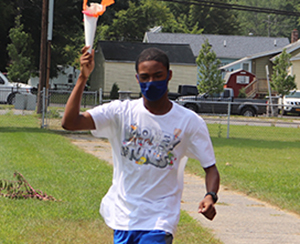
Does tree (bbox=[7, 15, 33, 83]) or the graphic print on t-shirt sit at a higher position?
tree (bbox=[7, 15, 33, 83])

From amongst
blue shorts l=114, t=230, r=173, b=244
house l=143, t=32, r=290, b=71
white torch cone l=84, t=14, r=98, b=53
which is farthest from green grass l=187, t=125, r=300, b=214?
house l=143, t=32, r=290, b=71

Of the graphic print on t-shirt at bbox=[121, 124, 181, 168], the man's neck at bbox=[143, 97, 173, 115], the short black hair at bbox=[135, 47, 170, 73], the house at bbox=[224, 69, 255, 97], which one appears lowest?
the graphic print on t-shirt at bbox=[121, 124, 181, 168]

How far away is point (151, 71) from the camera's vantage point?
329cm

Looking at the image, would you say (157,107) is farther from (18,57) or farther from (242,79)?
(242,79)

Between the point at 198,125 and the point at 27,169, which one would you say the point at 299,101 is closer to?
the point at 27,169

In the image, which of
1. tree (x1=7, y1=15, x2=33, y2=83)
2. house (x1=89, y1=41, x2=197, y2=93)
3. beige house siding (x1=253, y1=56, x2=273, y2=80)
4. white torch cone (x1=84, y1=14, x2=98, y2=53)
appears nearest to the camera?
white torch cone (x1=84, y1=14, x2=98, y2=53)

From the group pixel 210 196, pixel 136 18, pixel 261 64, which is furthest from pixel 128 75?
pixel 210 196

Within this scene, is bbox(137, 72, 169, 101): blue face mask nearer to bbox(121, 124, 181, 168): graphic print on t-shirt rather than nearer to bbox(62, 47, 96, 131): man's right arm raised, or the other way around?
bbox(121, 124, 181, 168): graphic print on t-shirt

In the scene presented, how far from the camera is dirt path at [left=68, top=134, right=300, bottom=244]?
19.7ft

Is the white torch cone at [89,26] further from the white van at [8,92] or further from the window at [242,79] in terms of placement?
the window at [242,79]

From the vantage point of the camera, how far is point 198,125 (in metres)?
3.34

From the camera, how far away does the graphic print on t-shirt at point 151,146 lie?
3.21m

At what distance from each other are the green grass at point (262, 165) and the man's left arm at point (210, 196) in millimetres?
4367

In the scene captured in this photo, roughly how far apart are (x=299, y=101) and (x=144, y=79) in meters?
34.1
